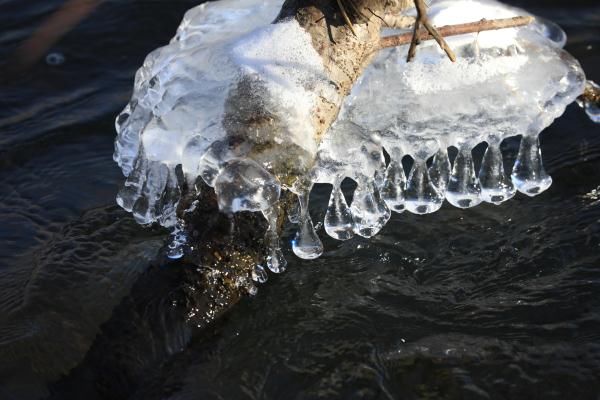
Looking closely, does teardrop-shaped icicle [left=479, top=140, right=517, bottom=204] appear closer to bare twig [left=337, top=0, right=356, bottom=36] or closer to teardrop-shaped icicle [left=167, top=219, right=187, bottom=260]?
bare twig [left=337, top=0, right=356, bottom=36]

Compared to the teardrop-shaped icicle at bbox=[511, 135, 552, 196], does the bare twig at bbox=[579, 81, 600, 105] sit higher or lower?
higher

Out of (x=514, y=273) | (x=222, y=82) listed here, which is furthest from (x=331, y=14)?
(x=514, y=273)

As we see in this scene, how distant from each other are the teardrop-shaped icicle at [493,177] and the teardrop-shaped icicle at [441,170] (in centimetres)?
15

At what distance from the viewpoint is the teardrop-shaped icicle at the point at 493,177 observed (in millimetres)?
2854

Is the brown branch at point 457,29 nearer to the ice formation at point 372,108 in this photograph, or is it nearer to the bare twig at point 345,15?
the bare twig at point 345,15

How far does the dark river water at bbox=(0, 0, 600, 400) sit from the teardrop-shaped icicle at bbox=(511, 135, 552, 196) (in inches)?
15.9

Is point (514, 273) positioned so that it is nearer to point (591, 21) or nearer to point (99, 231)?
point (99, 231)

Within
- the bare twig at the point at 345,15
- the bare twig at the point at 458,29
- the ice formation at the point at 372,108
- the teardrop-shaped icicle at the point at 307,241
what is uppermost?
the bare twig at the point at 345,15

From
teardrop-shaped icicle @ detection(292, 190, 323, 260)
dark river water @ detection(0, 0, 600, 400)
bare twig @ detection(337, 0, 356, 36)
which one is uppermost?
bare twig @ detection(337, 0, 356, 36)

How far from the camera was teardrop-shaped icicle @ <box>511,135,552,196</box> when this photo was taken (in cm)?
285

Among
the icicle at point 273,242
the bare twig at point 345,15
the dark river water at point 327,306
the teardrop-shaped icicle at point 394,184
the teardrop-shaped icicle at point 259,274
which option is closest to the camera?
the bare twig at point 345,15

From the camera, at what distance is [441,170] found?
287cm

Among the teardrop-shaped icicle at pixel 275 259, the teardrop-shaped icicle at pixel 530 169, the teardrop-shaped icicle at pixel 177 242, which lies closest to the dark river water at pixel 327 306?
the teardrop-shaped icicle at pixel 177 242

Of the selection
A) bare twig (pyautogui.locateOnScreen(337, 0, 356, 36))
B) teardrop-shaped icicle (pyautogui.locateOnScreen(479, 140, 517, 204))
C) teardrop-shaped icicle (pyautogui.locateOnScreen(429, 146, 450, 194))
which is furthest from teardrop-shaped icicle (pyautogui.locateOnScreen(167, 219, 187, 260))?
teardrop-shaped icicle (pyautogui.locateOnScreen(479, 140, 517, 204))
